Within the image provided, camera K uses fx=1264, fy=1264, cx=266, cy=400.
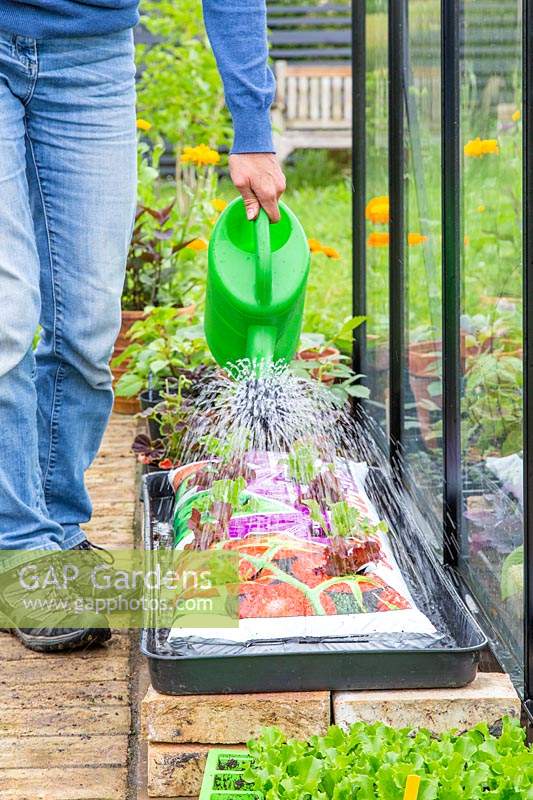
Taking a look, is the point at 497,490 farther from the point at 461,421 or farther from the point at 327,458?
the point at 327,458

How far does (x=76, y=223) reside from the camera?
225 centimetres

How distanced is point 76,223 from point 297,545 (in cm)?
71

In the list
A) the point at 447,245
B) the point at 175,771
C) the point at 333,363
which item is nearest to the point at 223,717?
the point at 175,771

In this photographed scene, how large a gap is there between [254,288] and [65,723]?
2.79ft

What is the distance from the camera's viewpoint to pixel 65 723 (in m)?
1.97

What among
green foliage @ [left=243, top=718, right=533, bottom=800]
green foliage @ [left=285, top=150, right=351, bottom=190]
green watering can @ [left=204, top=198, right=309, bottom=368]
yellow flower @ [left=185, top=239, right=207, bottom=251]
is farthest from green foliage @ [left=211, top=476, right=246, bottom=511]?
green foliage @ [left=285, top=150, right=351, bottom=190]

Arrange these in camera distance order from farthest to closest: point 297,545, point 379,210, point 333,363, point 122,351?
1. point 122,351
2. point 333,363
3. point 379,210
4. point 297,545

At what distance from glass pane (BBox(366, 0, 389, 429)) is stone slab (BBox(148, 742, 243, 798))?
155cm

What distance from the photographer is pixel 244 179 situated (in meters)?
2.16

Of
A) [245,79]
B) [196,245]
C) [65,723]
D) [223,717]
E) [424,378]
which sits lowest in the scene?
[65,723]

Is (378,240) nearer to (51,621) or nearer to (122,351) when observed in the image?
(122,351)

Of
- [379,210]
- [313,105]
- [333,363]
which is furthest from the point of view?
[313,105]

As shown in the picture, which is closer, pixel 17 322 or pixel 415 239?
pixel 17 322

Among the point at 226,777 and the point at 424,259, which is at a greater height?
the point at 424,259
